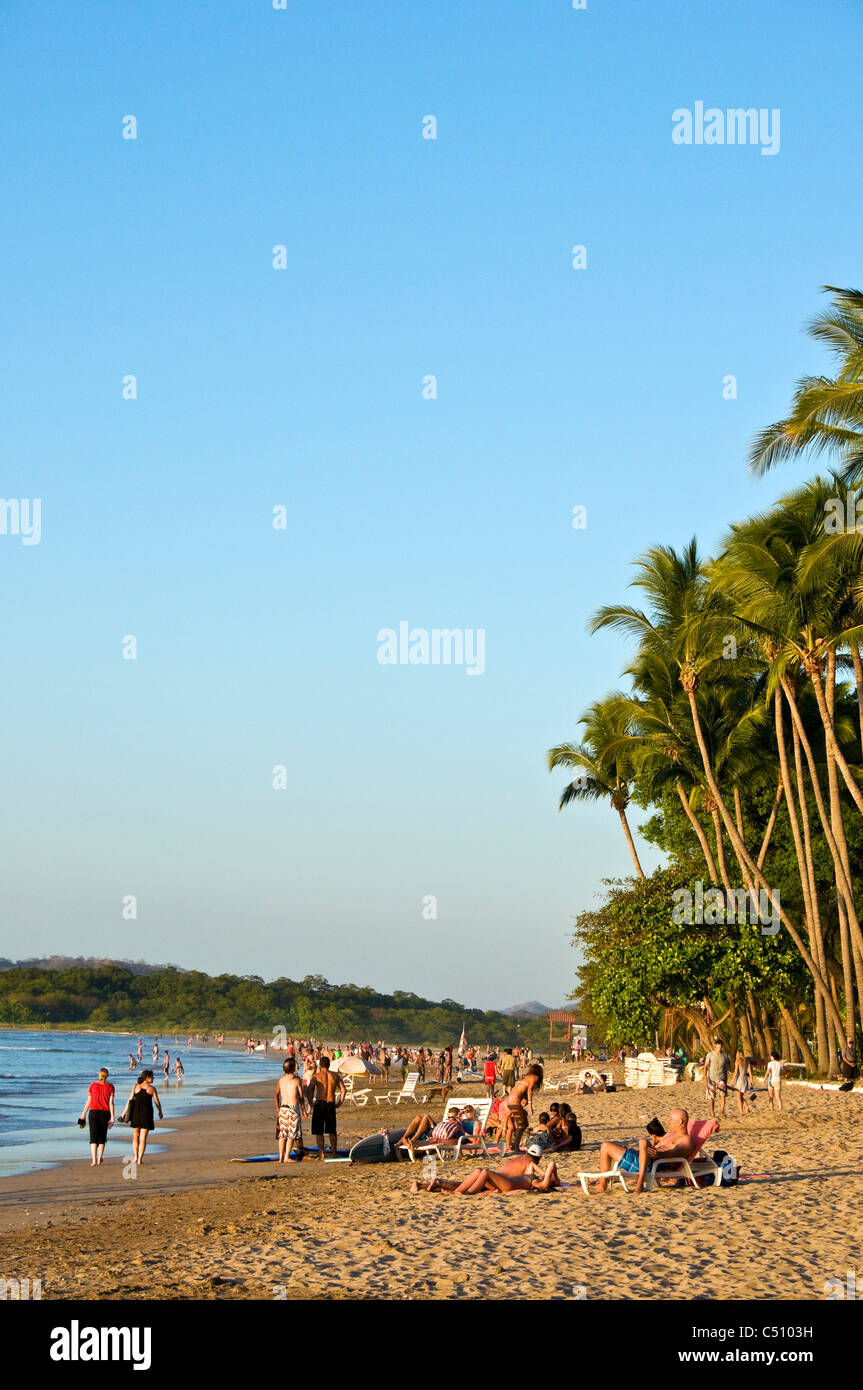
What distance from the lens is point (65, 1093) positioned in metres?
42.7

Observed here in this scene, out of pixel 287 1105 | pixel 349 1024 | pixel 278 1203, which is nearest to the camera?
pixel 278 1203

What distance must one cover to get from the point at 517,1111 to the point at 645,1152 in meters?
3.87

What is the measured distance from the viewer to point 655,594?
33.4 meters

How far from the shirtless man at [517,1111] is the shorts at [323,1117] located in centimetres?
243

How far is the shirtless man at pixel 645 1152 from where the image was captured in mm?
11490

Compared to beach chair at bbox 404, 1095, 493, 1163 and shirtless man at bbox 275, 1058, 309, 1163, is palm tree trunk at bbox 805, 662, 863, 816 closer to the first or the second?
beach chair at bbox 404, 1095, 493, 1163

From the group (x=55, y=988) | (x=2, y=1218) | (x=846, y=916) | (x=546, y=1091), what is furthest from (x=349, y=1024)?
(x=2, y=1218)

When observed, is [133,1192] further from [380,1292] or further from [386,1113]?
[386,1113]

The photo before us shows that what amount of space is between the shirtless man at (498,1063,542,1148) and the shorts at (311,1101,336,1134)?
2431mm

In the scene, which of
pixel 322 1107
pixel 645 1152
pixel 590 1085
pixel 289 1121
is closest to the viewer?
pixel 645 1152

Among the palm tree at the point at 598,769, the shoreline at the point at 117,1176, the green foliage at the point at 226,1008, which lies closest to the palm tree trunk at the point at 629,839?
the palm tree at the point at 598,769

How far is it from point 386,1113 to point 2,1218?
18856mm

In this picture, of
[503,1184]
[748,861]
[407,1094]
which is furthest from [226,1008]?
[503,1184]

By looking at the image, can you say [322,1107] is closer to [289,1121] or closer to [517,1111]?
[289,1121]
